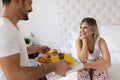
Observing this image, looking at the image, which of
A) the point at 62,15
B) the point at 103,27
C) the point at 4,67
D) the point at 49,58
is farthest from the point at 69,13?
the point at 4,67

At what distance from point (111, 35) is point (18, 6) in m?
1.98

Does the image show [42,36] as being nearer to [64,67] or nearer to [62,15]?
[62,15]

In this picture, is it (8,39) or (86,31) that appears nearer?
(8,39)

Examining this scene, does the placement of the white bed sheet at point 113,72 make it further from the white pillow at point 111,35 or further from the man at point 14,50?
the man at point 14,50

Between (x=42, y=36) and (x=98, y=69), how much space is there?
67.8 inches

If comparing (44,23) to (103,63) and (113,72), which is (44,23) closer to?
(113,72)

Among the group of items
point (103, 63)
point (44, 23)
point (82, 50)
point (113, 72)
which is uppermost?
point (44, 23)

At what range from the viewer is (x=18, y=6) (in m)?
1.24

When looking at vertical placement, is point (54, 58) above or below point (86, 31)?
below

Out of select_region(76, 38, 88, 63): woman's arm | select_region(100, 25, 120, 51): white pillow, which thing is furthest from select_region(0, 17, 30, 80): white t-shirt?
select_region(100, 25, 120, 51): white pillow

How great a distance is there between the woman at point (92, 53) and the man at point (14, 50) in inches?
28.7

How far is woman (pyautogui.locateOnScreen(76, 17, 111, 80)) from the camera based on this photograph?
6.47 feet

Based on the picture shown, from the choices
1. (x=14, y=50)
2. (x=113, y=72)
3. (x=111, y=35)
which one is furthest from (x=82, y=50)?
(x=14, y=50)

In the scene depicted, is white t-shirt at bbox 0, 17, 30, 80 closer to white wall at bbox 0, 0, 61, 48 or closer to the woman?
the woman
